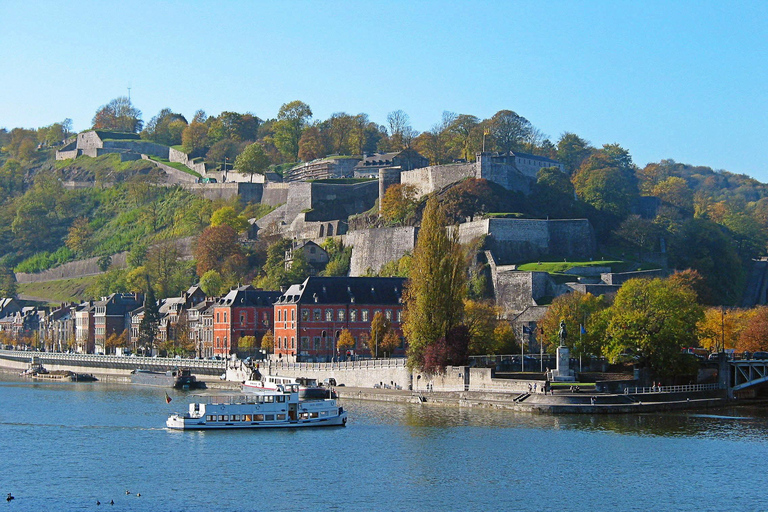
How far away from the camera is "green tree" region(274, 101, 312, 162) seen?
513ft

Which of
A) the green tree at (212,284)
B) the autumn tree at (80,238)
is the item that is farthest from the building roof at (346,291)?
the autumn tree at (80,238)

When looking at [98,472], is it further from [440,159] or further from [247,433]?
[440,159]

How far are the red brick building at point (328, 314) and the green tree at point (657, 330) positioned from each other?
2226 cm

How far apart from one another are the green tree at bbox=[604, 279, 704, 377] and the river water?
16.4ft

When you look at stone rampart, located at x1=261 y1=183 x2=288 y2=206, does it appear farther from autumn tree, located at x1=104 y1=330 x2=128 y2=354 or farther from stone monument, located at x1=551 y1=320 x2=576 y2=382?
stone monument, located at x1=551 y1=320 x2=576 y2=382

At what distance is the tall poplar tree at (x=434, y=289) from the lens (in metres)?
62.1

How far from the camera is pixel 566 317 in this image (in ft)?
229

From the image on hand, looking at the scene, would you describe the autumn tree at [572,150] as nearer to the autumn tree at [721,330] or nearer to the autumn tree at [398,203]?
the autumn tree at [398,203]

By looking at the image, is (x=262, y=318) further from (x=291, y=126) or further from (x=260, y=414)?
(x=291, y=126)

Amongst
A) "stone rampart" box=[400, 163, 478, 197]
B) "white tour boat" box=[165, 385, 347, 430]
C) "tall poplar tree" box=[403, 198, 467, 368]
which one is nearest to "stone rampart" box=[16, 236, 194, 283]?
"stone rampart" box=[400, 163, 478, 197]

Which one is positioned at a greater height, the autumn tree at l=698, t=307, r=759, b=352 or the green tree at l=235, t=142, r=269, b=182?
the green tree at l=235, t=142, r=269, b=182

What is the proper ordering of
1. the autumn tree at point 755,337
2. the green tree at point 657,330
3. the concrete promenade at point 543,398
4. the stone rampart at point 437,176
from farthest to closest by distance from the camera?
the stone rampart at point 437,176, the autumn tree at point 755,337, the green tree at point 657,330, the concrete promenade at point 543,398

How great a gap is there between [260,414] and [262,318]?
39.7 m

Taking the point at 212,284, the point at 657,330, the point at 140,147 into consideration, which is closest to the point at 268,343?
the point at 212,284
